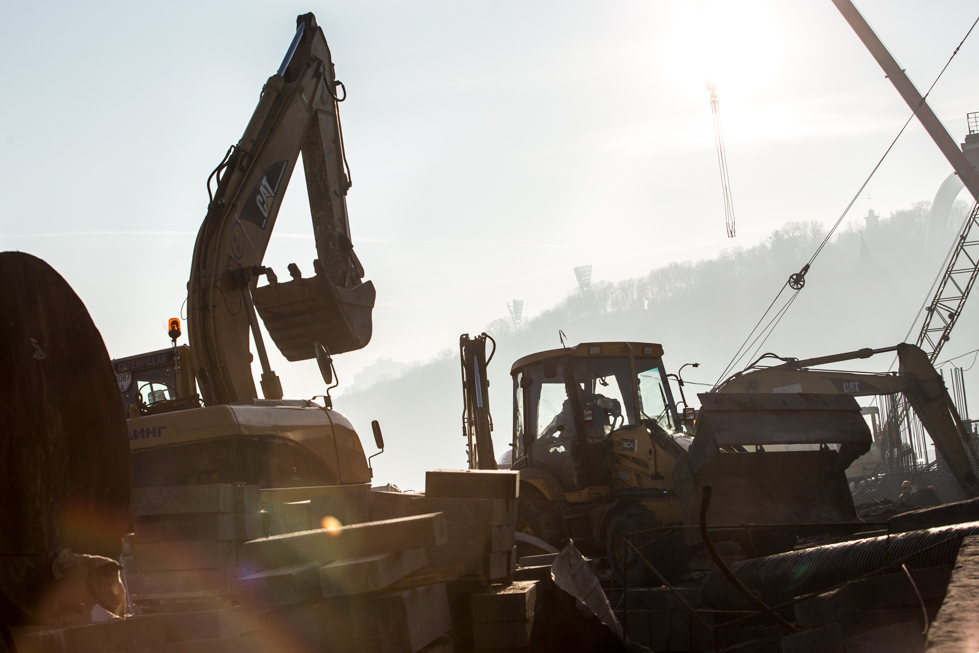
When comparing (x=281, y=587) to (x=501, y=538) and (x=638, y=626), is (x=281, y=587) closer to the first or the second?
(x=501, y=538)

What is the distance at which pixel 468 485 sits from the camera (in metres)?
5.70

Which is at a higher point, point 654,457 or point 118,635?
point 118,635

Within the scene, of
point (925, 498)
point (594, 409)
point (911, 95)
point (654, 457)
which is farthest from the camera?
point (911, 95)

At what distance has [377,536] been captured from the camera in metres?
4.24

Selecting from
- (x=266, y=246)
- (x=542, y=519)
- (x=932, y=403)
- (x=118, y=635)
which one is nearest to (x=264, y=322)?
(x=266, y=246)

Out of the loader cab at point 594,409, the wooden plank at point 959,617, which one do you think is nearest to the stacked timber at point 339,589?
the wooden plank at point 959,617

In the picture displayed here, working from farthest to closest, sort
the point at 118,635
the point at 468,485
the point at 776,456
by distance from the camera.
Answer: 1. the point at 776,456
2. the point at 468,485
3. the point at 118,635

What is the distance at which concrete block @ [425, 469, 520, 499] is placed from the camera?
569 cm

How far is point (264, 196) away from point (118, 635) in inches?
238

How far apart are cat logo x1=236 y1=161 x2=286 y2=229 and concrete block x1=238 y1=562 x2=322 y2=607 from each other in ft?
16.2

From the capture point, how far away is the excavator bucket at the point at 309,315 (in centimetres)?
846

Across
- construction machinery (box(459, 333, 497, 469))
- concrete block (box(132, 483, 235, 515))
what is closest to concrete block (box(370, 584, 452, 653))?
concrete block (box(132, 483, 235, 515))

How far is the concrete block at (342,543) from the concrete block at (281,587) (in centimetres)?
17

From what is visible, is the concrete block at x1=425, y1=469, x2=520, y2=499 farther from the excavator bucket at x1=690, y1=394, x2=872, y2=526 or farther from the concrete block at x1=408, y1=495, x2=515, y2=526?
the excavator bucket at x1=690, y1=394, x2=872, y2=526
